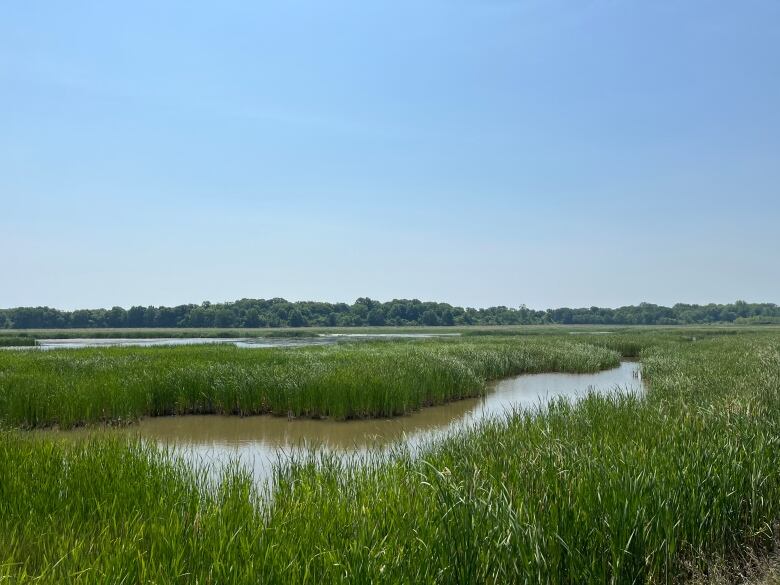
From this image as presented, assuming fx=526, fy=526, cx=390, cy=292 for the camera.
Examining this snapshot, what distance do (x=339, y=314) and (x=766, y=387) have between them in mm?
113668

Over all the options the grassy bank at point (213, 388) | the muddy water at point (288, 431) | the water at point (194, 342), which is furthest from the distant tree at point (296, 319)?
the muddy water at point (288, 431)

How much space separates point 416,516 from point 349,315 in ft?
388

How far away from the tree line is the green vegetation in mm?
109616

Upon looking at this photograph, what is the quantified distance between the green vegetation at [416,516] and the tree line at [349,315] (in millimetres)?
109616

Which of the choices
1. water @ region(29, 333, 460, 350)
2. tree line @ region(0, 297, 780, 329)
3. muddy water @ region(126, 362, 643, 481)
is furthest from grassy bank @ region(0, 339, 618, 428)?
tree line @ region(0, 297, 780, 329)

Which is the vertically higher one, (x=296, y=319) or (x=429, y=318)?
(x=296, y=319)

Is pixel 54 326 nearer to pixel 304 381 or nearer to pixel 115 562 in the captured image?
pixel 304 381

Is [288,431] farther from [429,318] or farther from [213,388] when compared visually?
[429,318]

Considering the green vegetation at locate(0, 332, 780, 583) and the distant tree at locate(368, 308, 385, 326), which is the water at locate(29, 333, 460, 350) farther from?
the distant tree at locate(368, 308, 385, 326)

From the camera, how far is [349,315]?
400 ft

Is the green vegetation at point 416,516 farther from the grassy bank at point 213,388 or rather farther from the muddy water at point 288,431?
the grassy bank at point 213,388

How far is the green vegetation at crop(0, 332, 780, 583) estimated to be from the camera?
350 centimetres

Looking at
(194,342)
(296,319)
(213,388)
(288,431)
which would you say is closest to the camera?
(288,431)

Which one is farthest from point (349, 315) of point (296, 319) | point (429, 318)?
point (429, 318)
